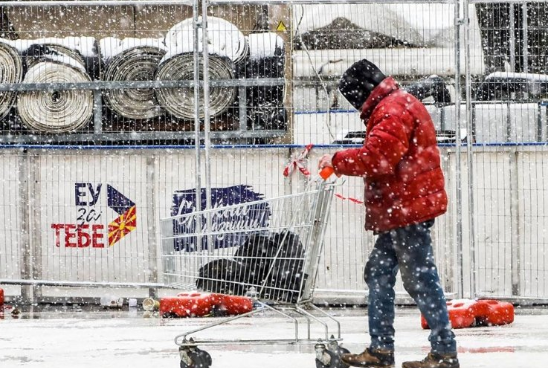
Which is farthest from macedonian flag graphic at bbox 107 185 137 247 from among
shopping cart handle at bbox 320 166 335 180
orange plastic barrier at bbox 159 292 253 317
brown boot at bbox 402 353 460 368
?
brown boot at bbox 402 353 460 368

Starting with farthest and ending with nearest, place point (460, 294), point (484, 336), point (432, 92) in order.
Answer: point (432, 92)
point (460, 294)
point (484, 336)

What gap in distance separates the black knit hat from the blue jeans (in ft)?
2.55

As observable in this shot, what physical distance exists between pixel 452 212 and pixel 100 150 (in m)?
3.39

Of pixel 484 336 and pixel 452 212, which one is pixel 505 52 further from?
pixel 484 336

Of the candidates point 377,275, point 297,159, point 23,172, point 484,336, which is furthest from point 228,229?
point 23,172

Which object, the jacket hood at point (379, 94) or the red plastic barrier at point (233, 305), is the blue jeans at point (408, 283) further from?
the red plastic barrier at point (233, 305)

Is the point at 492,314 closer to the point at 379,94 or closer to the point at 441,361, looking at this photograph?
the point at 441,361

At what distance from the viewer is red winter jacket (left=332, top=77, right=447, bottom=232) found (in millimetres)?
5711

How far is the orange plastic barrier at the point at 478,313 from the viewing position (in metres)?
8.42

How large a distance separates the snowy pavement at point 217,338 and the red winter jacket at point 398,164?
3.20ft

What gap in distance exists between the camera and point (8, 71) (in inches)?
424

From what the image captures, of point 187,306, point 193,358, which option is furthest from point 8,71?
point 193,358

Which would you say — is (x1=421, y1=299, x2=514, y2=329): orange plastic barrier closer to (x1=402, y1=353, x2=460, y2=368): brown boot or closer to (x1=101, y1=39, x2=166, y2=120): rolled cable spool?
(x1=402, y1=353, x2=460, y2=368): brown boot

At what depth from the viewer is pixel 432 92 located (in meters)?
10.1
